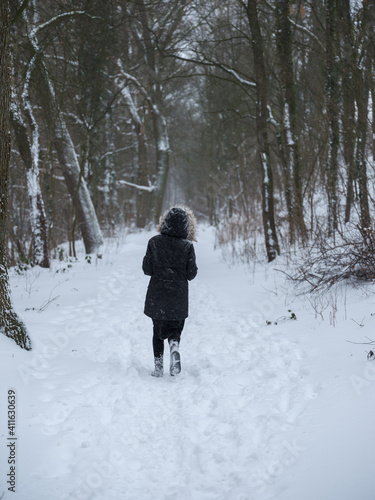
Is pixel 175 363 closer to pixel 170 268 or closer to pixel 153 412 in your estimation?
pixel 153 412

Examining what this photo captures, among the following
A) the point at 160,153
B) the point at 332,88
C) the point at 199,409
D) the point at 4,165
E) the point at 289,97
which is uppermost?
the point at 160,153

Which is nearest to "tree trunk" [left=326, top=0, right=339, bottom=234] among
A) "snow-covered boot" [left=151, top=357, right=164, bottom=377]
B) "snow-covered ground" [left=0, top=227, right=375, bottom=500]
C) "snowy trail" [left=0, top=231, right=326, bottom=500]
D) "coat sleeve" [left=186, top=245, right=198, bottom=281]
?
"snow-covered ground" [left=0, top=227, right=375, bottom=500]

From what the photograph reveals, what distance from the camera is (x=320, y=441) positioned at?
2547mm

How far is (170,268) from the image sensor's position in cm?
398

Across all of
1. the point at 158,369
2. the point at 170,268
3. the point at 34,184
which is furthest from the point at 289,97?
the point at 158,369

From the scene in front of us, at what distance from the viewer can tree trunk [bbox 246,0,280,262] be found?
813 centimetres

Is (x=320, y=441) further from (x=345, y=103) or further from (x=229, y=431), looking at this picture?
(x=345, y=103)

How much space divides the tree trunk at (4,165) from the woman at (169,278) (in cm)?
134

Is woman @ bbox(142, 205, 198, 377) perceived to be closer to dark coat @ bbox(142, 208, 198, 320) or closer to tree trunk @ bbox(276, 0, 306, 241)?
dark coat @ bbox(142, 208, 198, 320)

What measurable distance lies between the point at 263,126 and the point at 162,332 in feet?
19.2

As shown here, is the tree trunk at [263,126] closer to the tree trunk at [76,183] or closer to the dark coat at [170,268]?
the tree trunk at [76,183]

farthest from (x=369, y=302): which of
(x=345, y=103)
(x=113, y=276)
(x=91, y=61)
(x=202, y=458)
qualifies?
(x=91, y=61)

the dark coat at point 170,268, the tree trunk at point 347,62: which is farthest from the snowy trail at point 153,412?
the tree trunk at point 347,62

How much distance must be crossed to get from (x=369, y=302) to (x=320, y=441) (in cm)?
243
